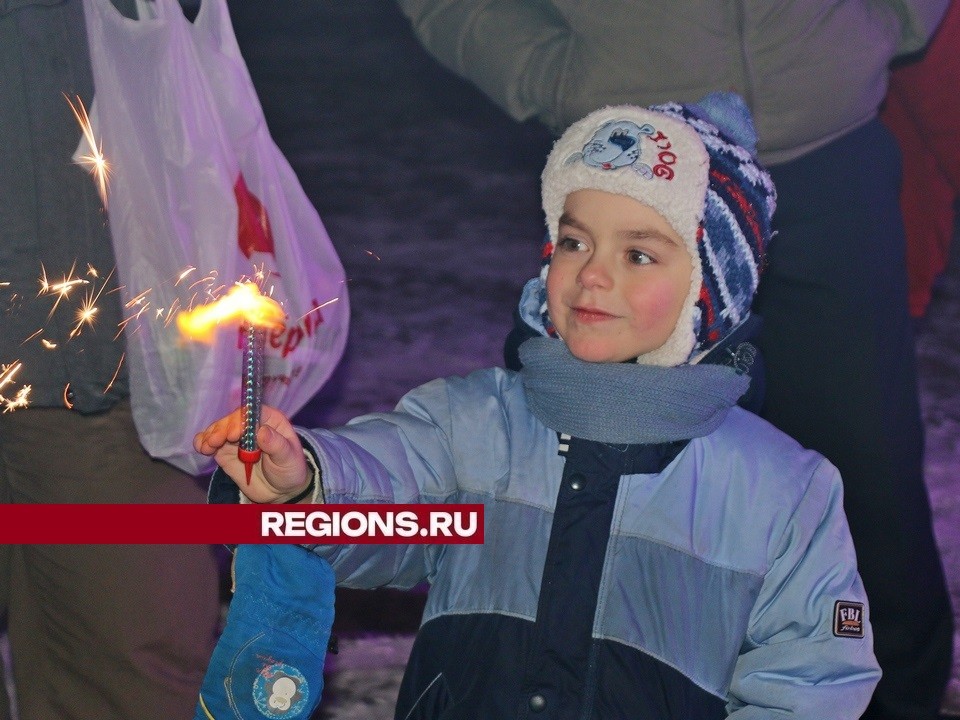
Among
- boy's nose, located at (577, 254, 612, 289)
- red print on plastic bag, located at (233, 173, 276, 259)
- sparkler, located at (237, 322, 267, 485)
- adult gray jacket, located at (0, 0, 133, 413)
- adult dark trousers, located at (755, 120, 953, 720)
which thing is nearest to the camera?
sparkler, located at (237, 322, 267, 485)

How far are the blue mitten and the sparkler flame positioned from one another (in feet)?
1.52

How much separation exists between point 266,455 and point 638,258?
501mm

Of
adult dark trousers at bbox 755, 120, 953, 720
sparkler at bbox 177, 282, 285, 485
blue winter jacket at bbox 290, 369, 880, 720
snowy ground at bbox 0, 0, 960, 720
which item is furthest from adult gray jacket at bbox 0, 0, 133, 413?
adult dark trousers at bbox 755, 120, 953, 720

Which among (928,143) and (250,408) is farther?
(928,143)

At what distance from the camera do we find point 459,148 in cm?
238

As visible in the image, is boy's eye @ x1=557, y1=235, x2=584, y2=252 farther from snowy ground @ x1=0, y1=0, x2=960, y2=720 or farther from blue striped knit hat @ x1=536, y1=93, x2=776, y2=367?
snowy ground @ x1=0, y1=0, x2=960, y2=720

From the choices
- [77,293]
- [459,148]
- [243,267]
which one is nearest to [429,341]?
[459,148]

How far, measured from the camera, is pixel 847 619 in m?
1.57

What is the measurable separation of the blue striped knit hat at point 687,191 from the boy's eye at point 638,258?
47 mm

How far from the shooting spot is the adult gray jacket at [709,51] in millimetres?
2076

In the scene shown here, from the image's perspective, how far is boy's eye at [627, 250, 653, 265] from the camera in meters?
1.65

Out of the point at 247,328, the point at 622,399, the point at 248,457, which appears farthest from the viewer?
the point at 622,399

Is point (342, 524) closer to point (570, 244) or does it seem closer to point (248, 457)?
point (248, 457)

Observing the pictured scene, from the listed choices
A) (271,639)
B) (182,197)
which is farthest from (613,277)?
(182,197)
